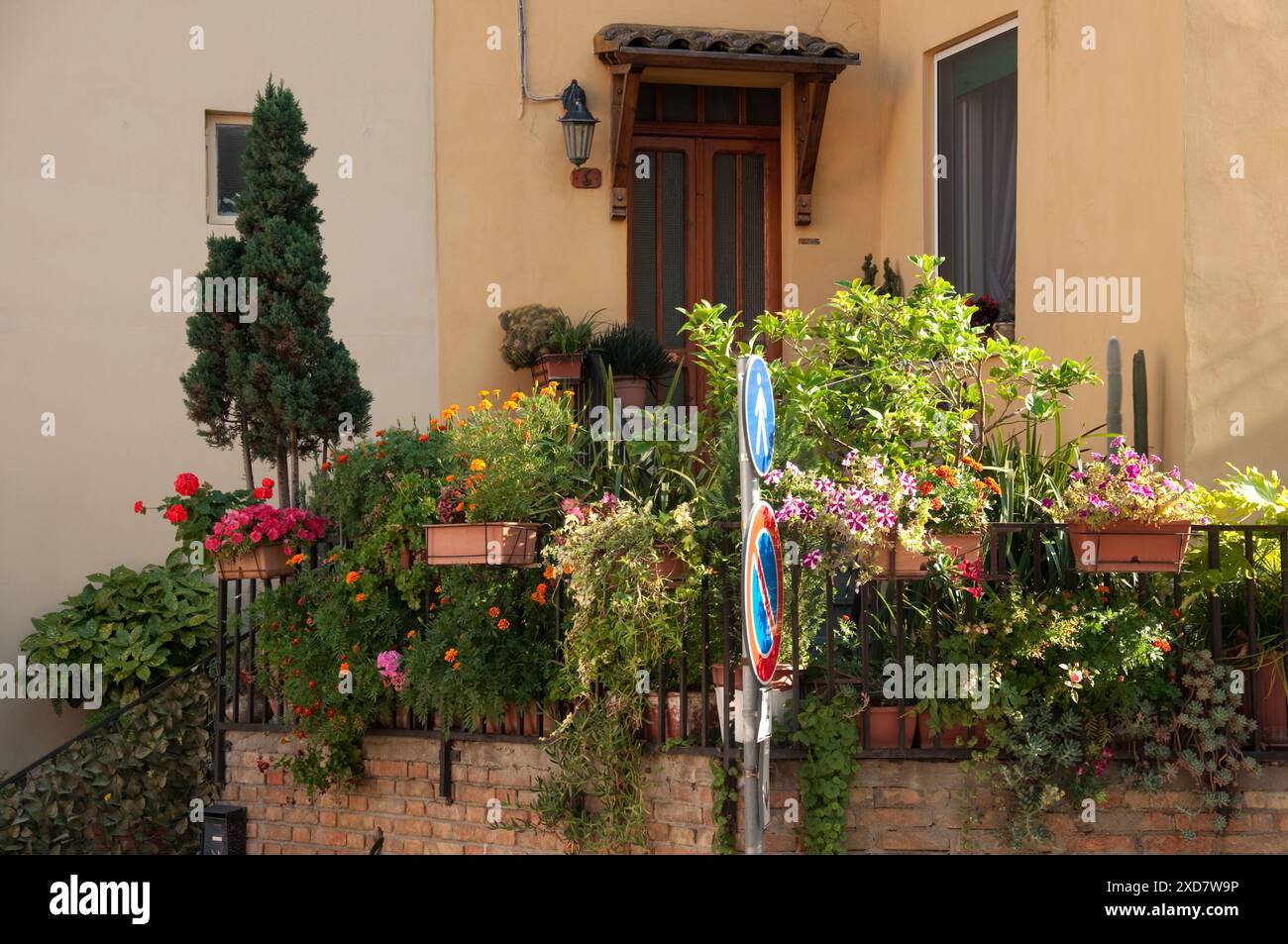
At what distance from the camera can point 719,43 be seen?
34.3 ft

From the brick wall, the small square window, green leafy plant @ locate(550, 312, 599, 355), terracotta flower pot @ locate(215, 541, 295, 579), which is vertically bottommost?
the brick wall

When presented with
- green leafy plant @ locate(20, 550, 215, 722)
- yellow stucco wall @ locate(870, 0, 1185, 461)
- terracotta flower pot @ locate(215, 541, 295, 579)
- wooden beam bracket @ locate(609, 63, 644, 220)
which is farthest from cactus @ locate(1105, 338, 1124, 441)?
green leafy plant @ locate(20, 550, 215, 722)

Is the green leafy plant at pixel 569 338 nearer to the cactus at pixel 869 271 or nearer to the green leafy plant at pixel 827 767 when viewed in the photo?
the cactus at pixel 869 271

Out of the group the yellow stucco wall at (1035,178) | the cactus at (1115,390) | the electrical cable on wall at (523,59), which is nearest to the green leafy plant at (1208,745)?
Answer: the yellow stucco wall at (1035,178)

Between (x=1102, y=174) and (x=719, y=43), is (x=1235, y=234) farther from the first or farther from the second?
(x=719, y=43)

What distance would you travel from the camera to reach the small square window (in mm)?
10656

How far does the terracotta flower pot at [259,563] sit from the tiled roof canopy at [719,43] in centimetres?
437

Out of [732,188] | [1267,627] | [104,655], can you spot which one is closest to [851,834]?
[1267,627]

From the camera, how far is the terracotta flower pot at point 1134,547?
20.9ft

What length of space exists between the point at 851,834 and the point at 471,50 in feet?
21.3

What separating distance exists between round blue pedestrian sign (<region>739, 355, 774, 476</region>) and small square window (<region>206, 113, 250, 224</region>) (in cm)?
601

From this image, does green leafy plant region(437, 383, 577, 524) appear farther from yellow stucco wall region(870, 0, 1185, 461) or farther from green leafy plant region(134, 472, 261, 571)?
yellow stucco wall region(870, 0, 1185, 461)

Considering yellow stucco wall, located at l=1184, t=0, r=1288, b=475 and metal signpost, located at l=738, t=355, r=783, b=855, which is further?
yellow stucco wall, located at l=1184, t=0, r=1288, b=475

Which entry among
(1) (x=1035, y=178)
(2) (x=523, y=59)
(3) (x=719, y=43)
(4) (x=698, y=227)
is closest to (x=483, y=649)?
(1) (x=1035, y=178)
